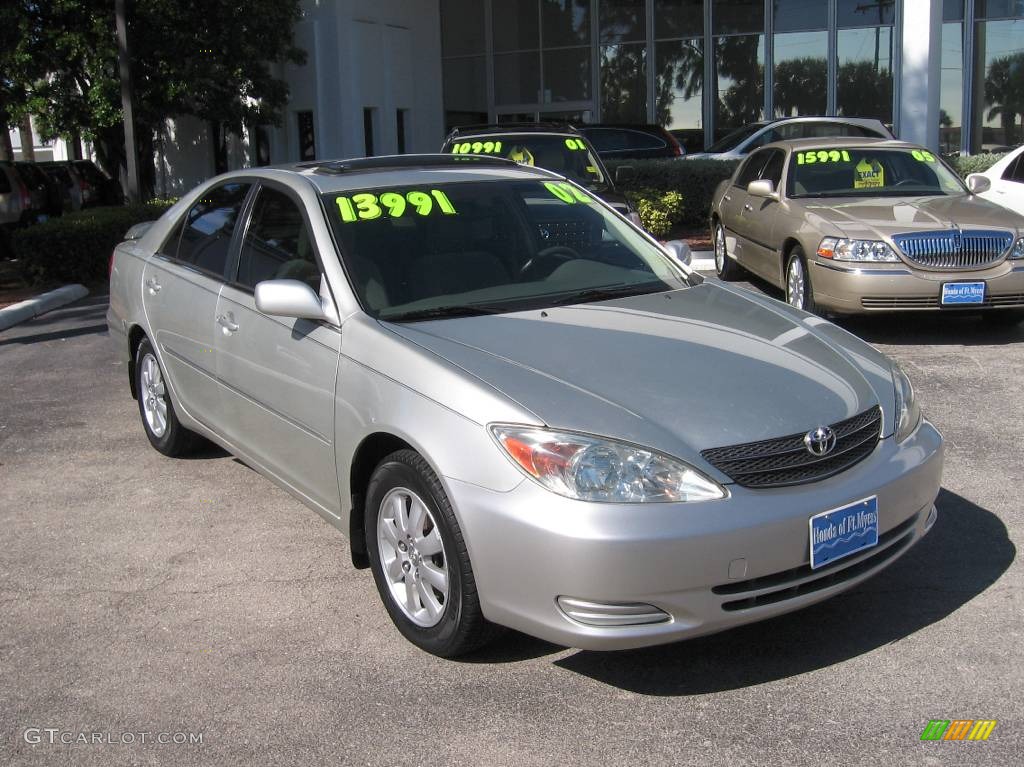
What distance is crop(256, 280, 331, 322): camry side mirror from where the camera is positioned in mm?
4156

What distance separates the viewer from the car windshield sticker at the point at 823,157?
9820 millimetres

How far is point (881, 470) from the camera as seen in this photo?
3611 mm

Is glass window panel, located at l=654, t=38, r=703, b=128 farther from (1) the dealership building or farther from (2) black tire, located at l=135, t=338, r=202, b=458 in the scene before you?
(2) black tire, located at l=135, t=338, r=202, b=458

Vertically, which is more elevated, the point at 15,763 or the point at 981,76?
the point at 981,76

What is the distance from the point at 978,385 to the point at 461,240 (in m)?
4.15

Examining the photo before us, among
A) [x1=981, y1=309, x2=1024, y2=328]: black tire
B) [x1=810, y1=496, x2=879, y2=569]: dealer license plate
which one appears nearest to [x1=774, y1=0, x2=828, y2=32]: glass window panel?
A: [x1=981, y1=309, x2=1024, y2=328]: black tire

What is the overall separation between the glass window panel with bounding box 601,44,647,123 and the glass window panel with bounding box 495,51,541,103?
201 cm

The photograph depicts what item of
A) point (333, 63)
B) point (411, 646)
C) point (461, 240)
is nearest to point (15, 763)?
point (411, 646)

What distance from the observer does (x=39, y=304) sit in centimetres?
1191

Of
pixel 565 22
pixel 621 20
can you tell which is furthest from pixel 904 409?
pixel 565 22

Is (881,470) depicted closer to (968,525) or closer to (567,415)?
(567,415)

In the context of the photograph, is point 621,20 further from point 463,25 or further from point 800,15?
point 463,25

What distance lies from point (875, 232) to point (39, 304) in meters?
8.65

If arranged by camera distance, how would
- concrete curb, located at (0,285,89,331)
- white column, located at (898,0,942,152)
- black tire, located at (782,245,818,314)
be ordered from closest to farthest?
black tire, located at (782,245,818,314) → concrete curb, located at (0,285,89,331) → white column, located at (898,0,942,152)
